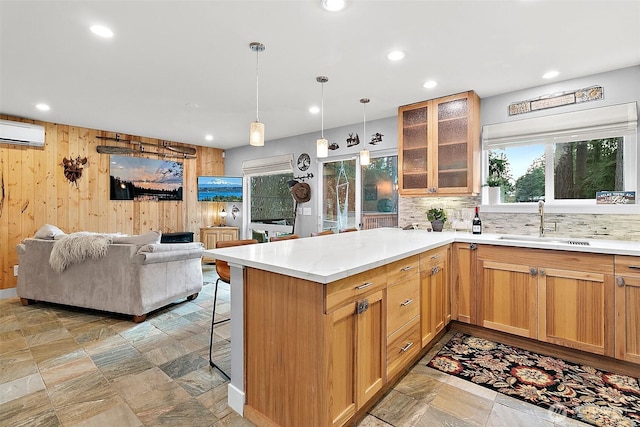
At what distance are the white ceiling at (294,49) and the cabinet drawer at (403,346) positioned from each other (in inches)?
81.4

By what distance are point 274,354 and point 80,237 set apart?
3.02 metres

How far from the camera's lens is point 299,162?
17.8 ft

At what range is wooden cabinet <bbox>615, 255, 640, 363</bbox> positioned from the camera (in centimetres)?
217

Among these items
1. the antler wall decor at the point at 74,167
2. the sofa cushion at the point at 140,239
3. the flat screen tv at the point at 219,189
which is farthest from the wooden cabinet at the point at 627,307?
the antler wall decor at the point at 74,167

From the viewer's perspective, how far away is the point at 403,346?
2066 mm

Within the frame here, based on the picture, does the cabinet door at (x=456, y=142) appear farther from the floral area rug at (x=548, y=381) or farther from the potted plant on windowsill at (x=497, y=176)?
the floral area rug at (x=548, y=381)

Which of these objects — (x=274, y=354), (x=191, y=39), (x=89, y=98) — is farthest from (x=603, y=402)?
(x=89, y=98)

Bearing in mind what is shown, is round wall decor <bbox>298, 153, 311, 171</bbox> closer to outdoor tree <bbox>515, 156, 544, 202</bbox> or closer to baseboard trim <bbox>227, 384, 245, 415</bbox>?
outdoor tree <bbox>515, 156, 544, 202</bbox>

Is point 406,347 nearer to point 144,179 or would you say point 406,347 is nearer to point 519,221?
point 519,221

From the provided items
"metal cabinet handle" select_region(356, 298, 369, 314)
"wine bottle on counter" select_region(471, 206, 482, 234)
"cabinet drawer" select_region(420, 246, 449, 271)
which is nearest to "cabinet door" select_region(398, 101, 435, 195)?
"wine bottle on counter" select_region(471, 206, 482, 234)

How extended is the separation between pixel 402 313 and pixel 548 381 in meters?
1.18

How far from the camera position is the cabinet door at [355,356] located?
59.7 inches

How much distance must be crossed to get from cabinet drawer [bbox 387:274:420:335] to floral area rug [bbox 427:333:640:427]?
0.58m

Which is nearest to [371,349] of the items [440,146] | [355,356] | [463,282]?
[355,356]
